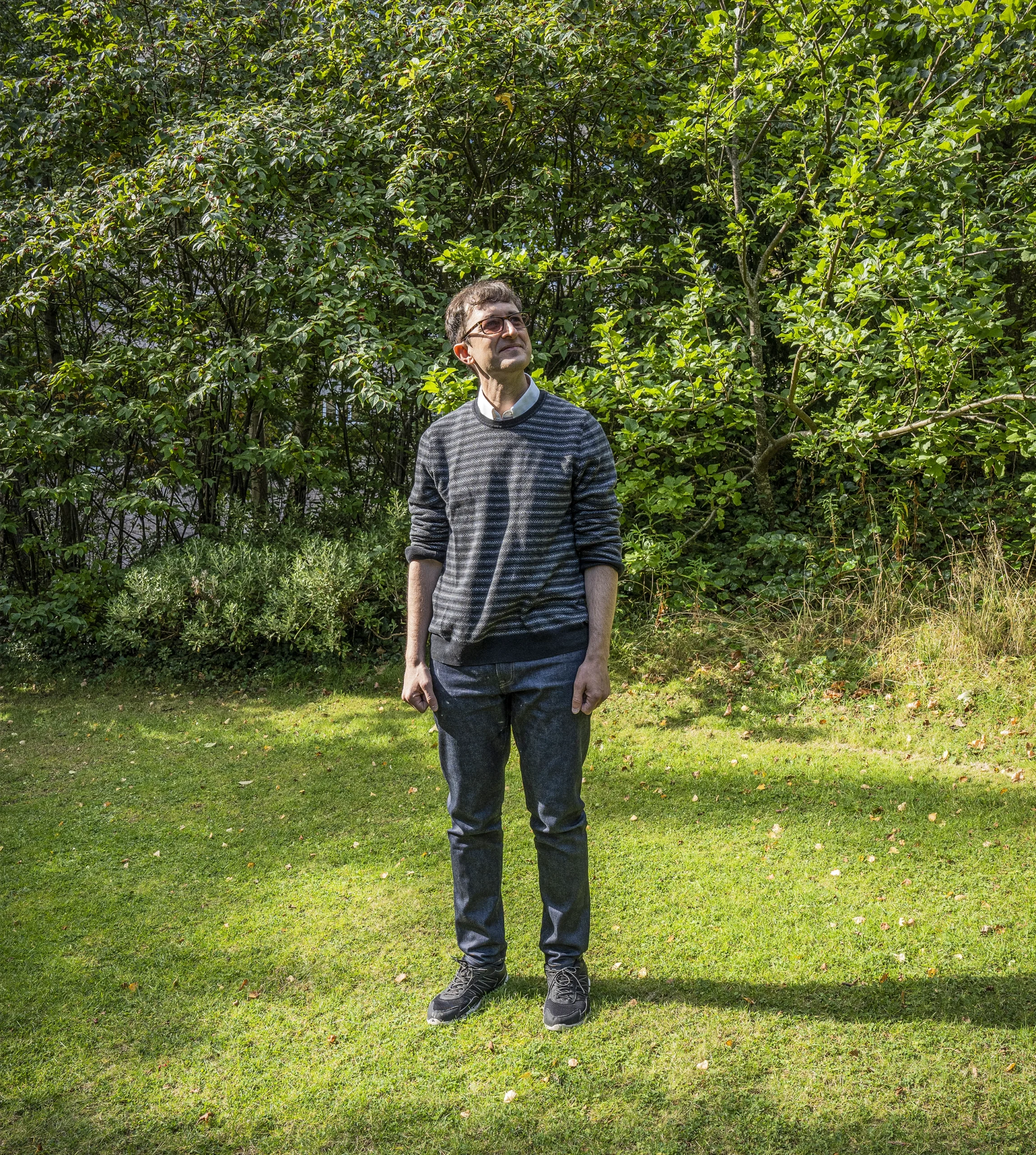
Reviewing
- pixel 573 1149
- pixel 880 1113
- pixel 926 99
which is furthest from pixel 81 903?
pixel 926 99

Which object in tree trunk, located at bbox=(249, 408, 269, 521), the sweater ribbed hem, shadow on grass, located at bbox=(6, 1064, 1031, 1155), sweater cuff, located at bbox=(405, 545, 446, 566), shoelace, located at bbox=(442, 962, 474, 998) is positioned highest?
tree trunk, located at bbox=(249, 408, 269, 521)

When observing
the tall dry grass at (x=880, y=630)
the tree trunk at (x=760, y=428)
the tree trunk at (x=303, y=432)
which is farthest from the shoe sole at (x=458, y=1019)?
the tree trunk at (x=303, y=432)

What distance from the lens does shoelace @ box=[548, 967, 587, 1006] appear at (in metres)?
2.56

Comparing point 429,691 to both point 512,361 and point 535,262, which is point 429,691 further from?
point 535,262

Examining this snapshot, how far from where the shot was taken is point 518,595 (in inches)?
91.4

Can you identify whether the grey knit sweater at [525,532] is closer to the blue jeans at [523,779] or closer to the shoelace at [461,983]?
the blue jeans at [523,779]

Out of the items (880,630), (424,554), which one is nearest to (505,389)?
(424,554)

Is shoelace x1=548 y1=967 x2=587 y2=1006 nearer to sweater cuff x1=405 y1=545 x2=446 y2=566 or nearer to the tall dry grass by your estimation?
sweater cuff x1=405 y1=545 x2=446 y2=566

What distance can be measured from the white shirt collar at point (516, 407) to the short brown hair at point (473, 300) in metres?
0.19

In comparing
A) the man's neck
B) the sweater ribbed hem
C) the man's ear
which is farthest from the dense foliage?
the sweater ribbed hem

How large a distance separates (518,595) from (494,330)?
0.72 metres

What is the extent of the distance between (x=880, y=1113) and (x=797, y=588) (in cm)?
406

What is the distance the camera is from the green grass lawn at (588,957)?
2236mm

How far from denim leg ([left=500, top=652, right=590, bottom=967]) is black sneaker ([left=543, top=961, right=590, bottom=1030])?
0.16 m
